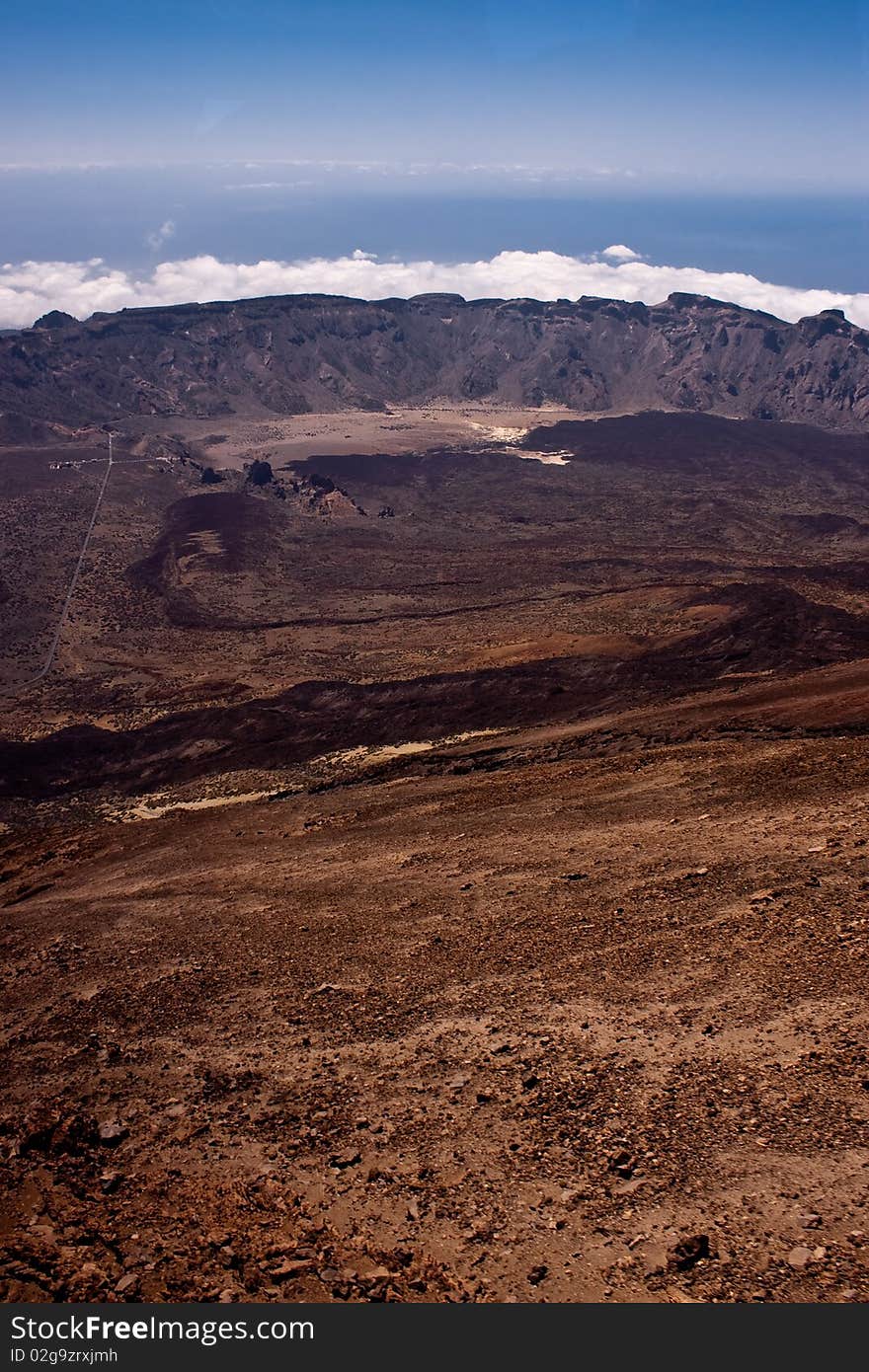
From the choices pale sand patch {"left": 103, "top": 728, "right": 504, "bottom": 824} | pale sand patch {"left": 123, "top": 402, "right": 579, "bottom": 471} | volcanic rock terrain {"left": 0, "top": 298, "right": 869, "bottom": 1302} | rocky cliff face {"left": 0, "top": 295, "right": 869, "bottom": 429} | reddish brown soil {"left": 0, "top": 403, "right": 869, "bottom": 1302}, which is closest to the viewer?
→ reddish brown soil {"left": 0, "top": 403, "right": 869, "bottom": 1302}

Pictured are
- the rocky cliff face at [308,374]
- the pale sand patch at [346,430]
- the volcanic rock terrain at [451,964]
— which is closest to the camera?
the volcanic rock terrain at [451,964]

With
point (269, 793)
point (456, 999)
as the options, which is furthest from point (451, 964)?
point (269, 793)

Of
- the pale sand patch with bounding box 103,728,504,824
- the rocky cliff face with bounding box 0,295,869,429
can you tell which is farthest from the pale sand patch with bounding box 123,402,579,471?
the pale sand patch with bounding box 103,728,504,824

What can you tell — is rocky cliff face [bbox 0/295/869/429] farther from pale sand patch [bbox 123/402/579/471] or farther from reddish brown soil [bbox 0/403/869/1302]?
reddish brown soil [bbox 0/403/869/1302]

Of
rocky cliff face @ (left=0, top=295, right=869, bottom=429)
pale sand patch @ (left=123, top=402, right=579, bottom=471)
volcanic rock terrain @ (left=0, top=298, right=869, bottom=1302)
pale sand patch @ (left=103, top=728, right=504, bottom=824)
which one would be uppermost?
rocky cliff face @ (left=0, top=295, right=869, bottom=429)

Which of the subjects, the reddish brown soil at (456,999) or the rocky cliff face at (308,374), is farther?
the rocky cliff face at (308,374)

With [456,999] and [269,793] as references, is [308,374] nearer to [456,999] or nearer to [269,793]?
[269,793]

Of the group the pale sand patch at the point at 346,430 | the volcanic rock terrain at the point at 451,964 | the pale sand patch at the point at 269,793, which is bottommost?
the pale sand patch at the point at 269,793

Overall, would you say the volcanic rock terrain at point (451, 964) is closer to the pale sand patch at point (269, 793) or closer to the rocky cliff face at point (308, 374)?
the pale sand patch at point (269, 793)

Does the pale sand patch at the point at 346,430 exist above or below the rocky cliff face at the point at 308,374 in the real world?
below

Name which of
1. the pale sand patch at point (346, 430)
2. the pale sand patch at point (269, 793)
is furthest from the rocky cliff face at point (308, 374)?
the pale sand patch at point (269, 793)

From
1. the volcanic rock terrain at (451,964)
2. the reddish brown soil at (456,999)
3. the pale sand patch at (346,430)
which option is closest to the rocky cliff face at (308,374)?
the pale sand patch at (346,430)

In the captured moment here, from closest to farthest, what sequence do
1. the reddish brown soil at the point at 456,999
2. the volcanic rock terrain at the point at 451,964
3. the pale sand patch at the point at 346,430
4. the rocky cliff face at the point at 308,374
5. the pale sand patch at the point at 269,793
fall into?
the reddish brown soil at the point at 456,999 < the volcanic rock terrain at the point at 451,964 < the pale sand patch at the point at 269,793 < the pale sand patch at the point at 346,430 < the rocky cliff face at the point at 308,374
